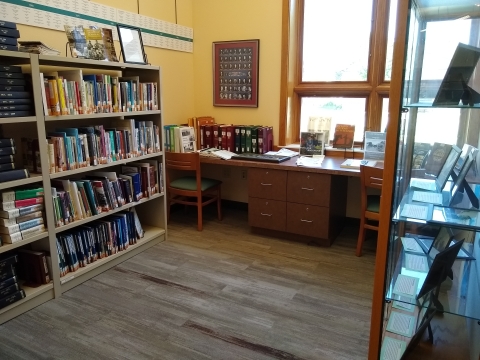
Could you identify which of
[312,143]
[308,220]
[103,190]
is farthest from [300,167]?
[103,190]

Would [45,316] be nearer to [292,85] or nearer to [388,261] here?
[388,261]

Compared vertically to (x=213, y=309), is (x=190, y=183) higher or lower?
higher

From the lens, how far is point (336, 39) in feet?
12.9

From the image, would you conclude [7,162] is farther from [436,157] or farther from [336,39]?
[336,39]

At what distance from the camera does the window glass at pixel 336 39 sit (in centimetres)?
379

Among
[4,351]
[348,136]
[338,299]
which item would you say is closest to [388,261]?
[338,299]

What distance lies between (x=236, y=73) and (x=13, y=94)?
2507 millimetres

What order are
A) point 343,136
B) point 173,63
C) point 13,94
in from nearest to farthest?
1. point 13,94
2. point 343,136
3. point 173,63

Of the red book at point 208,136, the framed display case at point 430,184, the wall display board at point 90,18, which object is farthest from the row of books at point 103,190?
the framed display case at point 430,184

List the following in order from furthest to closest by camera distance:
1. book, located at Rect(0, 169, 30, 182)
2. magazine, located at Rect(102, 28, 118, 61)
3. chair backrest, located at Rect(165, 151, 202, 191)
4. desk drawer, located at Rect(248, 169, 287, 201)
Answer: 1. chair backrest, located at Rect(165, 151, 202, 191)
2. desk drawer, located at Rect(248, 169, 287, 201)
3. magazine, located at Rect(102, 28, 118, 61)
4. book, located at Rect(0, 169, 30, 182)

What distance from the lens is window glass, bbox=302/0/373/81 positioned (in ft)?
12.4

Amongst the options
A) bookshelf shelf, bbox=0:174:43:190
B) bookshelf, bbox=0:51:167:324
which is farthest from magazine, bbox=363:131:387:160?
bookshelf shelf, bbox=0:174:43:190

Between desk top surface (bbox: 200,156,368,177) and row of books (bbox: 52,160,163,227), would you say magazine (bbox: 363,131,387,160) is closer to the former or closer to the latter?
desk top surface (bbox: 200,156,368,177)

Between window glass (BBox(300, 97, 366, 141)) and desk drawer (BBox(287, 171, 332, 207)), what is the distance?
2.67 ft
